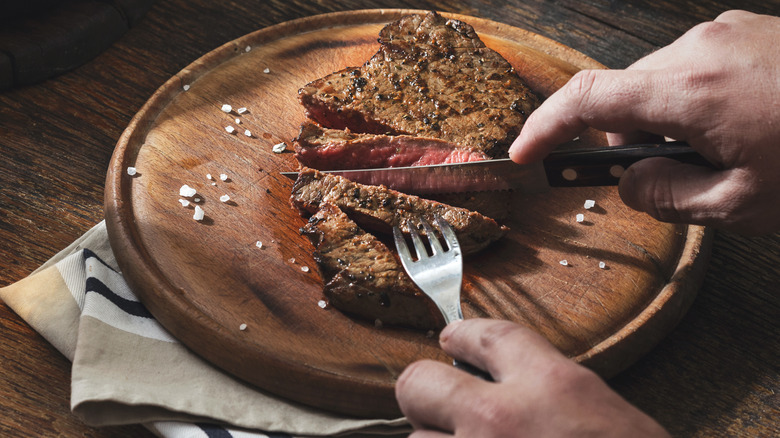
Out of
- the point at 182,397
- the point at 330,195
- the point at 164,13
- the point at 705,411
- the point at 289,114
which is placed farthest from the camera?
the point at 164,13

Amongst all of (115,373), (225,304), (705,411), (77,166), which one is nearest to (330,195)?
(225,304)

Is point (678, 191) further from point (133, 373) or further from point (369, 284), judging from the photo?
point (133, 373)

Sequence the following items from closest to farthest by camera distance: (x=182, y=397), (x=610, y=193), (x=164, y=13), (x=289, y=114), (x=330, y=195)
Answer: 1. (x=182, y=397)
2. (x=330, y=195)
3. (x=610, y=193)
4. (x=289, y=114)
5. (x=164, y=13)

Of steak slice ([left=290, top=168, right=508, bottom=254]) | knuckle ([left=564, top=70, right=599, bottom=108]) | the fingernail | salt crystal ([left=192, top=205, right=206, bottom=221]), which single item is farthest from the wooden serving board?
knuckle ([left=564, top=70, right=599, bottom=108])

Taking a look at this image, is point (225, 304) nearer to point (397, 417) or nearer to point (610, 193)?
point (397, 417)

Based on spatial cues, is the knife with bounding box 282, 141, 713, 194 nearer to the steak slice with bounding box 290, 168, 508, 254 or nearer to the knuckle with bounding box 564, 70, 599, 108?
the steak slice with bounding box 290, 168, 508, 254
